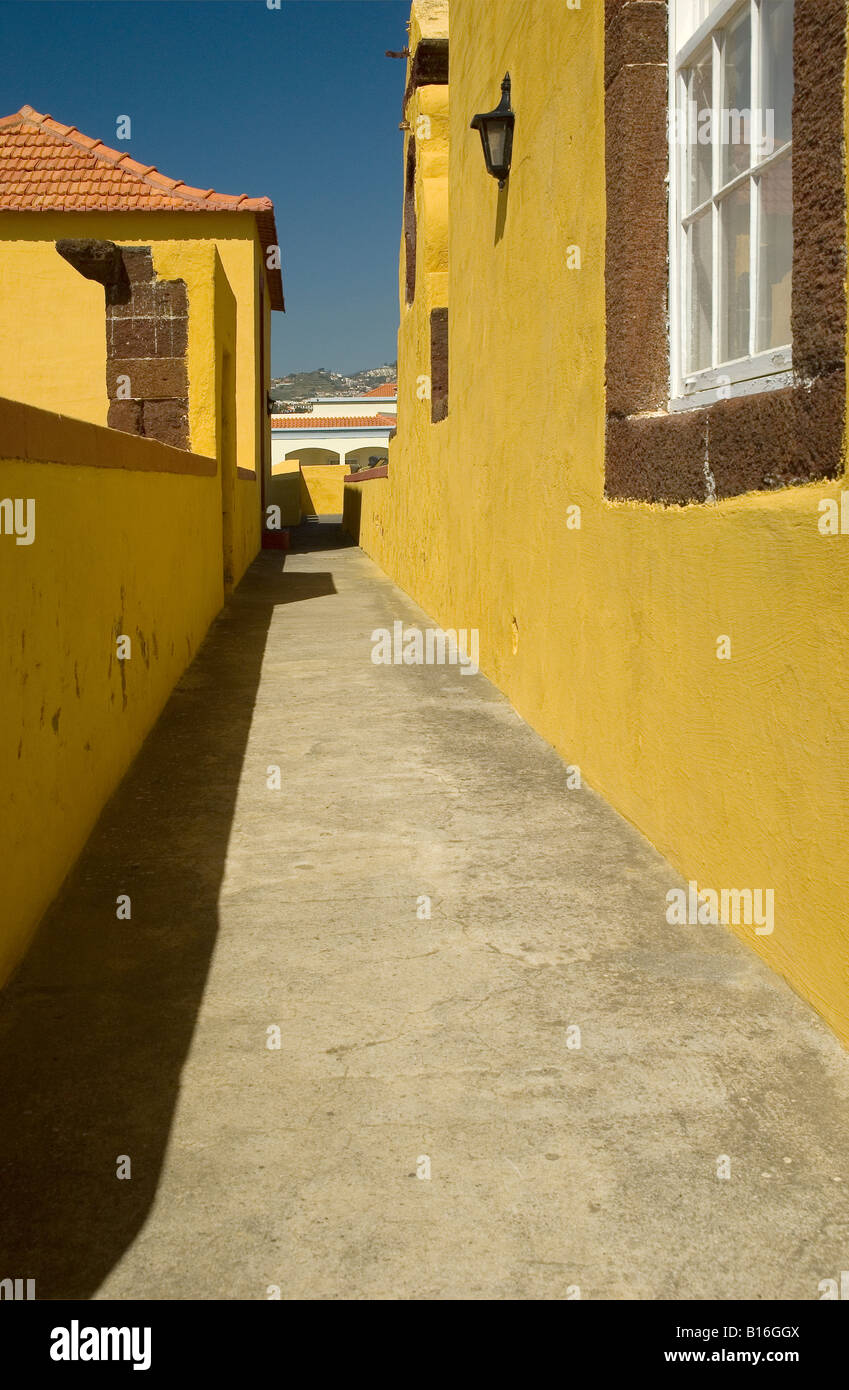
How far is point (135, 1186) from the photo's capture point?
2.33m

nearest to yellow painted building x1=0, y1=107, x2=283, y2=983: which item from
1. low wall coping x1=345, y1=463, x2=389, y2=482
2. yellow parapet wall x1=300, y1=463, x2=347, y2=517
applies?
low wall coping x1=345, y1=463, x2=389, y2=482

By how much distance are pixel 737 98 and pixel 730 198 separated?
0.90 feet

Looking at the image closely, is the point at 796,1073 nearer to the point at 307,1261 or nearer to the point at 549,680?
the point at 307,1261

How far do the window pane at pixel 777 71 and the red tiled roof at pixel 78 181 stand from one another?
52.0ft

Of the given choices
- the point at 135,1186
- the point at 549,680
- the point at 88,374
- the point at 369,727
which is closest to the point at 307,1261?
the point at 135,1186

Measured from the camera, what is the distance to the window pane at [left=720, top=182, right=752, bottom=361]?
149 inches

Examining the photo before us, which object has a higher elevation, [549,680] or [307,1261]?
[549,680]

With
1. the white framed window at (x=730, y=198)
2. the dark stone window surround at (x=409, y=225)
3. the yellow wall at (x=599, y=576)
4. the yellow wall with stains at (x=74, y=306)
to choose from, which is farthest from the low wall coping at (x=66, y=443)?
the yellow wall with stains at (x=74, y=306)

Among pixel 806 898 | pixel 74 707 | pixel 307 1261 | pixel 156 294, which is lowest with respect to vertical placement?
pixel 307 1261

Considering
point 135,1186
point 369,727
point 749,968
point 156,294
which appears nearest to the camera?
point 135,1186

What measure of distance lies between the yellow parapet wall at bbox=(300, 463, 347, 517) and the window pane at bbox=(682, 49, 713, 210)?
34.6 m

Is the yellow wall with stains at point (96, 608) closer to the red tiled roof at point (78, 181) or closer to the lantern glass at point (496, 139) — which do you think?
the lantern glass at point (496, 139)

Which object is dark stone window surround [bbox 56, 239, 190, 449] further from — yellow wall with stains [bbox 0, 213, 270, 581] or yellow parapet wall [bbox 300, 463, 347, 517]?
yellow parapet wall [bbox 300, 463, 347, 517]

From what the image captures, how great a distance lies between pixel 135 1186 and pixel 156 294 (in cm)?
994
